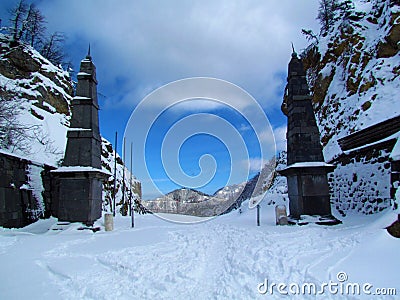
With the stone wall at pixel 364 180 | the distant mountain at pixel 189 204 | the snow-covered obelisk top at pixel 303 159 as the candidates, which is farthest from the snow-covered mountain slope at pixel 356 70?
the distant mountain at pixel 189 204

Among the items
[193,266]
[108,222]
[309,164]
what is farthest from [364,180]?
[108,222]

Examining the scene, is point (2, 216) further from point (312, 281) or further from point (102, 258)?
point (312, 281)

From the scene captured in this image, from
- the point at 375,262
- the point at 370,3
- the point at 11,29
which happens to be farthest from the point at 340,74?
the point at 11,29

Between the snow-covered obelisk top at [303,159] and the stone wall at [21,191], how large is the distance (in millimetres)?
10571

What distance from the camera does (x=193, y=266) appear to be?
474cm

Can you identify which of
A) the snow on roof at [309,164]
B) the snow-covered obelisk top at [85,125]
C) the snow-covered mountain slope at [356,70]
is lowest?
the snow on roof at [309,164]

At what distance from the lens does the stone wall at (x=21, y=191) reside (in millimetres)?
8672

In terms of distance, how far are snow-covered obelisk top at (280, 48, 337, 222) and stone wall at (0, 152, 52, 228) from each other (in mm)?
10571

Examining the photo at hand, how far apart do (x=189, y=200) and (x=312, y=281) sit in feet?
58.9

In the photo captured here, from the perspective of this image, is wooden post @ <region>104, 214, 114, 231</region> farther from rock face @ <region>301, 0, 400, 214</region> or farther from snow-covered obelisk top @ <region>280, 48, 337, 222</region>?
rock face @ <region>301, 0, 400, 214</region>

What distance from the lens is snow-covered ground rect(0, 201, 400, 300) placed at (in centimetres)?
353

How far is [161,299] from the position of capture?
335 cm

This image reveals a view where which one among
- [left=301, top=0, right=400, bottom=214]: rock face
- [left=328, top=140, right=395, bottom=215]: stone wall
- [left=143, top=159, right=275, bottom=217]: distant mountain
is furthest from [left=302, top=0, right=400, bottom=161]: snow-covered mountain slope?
[left=143, top=159, right=275, bottom=217]: distant mountain

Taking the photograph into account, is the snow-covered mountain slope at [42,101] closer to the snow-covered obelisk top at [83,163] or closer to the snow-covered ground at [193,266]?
the snow-covered obelisk top at [83,163]
